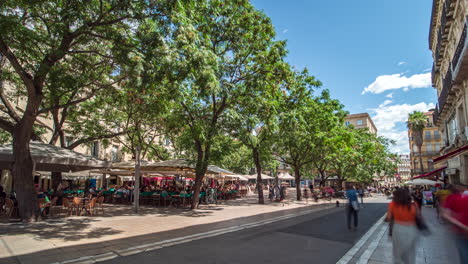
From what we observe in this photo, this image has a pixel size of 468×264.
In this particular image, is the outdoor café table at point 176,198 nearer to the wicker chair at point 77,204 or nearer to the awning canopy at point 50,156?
the awning canopy at point 50,156

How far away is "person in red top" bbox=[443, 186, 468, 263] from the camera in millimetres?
4270

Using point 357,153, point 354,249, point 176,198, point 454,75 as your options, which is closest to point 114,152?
point 176,198

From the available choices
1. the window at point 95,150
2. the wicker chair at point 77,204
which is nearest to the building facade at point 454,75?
the wicker chair at point 77,204

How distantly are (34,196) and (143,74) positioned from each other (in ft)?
20.0

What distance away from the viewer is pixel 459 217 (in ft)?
14.6

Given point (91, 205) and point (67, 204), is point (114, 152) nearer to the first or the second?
point (91, 205)

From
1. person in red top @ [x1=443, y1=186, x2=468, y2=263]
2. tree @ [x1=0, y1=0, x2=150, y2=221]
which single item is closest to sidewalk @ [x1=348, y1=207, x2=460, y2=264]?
person in red top @ [x1=443, y1=186, x2=468, y2=263]

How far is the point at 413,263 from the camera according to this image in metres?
4.43

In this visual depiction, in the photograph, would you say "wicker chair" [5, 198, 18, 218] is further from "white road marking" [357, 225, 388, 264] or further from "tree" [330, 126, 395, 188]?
"tree" [330, 126, 395, 188]

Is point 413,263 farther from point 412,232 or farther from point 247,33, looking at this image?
point 247,33

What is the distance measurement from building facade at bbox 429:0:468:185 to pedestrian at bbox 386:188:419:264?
12.2m

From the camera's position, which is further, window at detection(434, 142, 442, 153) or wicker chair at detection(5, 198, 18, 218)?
window at detection(434, 142, 442, 153)

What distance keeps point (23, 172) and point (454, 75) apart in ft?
71.9

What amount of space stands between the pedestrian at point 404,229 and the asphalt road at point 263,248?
190 centimetres
